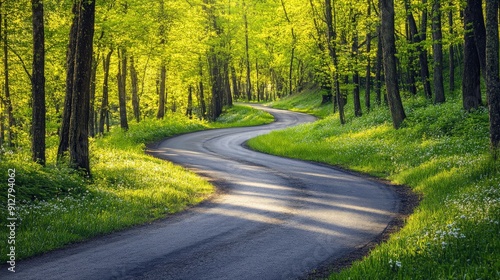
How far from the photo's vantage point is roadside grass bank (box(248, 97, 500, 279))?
20.7 ft

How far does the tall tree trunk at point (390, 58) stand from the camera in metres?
21.4

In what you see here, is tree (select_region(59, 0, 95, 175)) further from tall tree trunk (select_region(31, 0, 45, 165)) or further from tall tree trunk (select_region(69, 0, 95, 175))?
tall tree trunk (select_region(31, 0, 45, 165))

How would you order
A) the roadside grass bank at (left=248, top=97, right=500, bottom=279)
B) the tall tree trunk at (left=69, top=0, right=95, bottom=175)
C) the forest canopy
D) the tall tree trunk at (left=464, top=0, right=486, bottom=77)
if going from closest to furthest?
the roadside grass bank at (left=248, top=97, right=500, bottom=279)
the tall tree trunk at (left=69, top=0, right=95, bottom=175)
the forest canopy
the tall tree trunk at (left=464, top=0, right=486, bottom=77)

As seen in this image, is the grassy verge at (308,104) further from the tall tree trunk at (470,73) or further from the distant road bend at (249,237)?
the distant road bend at (249,237)

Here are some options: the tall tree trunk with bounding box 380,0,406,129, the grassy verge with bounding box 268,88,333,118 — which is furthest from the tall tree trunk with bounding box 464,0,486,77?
the grassy verge with bounding box 268,88,333,118

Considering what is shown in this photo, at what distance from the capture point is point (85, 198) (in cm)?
1149

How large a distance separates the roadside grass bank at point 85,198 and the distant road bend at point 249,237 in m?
0.54

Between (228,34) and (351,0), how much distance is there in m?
30.7

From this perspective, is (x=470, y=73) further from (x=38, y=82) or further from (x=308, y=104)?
(x=308, y=104)

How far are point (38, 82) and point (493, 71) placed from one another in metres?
14.1

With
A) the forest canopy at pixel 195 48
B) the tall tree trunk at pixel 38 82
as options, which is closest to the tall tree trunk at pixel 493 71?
the forest canopy at pixel 195 48

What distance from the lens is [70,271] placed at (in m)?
7.00

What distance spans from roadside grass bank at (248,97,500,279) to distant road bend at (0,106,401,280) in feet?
3.33

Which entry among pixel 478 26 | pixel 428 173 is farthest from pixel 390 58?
pixel 428 173
